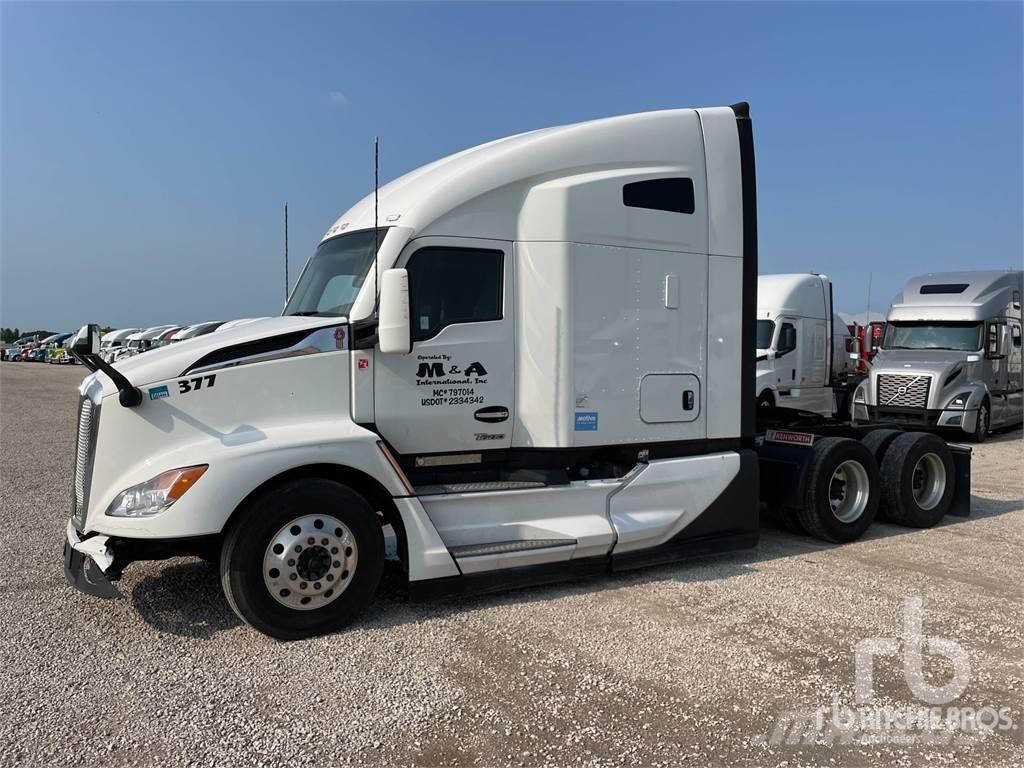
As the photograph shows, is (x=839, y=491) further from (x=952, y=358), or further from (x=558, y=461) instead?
(x=952, y=358)

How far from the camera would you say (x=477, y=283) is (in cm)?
539

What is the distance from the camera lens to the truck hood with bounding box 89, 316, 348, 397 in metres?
4.65

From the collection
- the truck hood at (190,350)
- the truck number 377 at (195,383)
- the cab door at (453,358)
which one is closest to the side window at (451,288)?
the cab door at (453,358)

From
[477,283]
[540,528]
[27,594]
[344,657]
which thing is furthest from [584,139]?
[27,594]

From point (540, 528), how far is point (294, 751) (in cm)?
245

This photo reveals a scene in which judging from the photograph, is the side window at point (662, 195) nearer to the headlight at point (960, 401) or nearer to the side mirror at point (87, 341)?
the side mirror at point (87, 341)

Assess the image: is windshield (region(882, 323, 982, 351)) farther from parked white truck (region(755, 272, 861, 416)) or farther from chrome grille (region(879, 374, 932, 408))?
parked white truck (region(755, 272, 861, 416))

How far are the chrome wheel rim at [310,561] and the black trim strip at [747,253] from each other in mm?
3457

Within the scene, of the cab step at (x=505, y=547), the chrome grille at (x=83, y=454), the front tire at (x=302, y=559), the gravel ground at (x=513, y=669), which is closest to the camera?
the gravel ground at (x=513, y=669)

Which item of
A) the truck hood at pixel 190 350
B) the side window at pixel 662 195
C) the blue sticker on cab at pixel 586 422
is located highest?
the side window at pixel 662 195

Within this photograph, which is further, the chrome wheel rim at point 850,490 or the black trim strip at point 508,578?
the chrome wheel rim at point 850,490

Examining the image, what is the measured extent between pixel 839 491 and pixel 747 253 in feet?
8.66

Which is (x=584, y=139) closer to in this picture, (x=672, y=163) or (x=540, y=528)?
(x=672, y=163)

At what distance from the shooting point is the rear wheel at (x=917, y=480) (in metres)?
7.63
